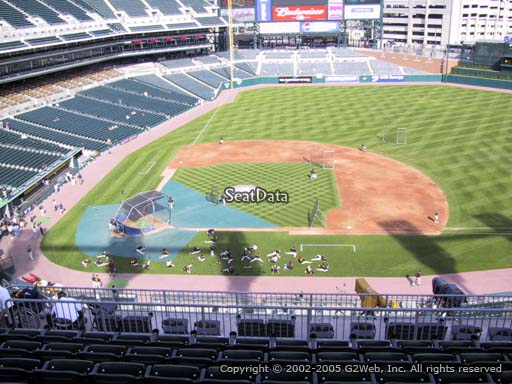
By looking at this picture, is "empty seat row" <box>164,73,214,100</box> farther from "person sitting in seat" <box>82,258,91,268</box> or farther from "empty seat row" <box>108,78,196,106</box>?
"person sitting in seat" <box>82,258,91,268</box>

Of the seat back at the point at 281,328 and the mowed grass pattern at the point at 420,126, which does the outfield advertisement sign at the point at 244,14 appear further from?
the seat back at the point at 281,328

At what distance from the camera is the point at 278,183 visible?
4434 cm

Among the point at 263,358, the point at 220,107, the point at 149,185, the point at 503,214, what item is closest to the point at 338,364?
the point at 263,358

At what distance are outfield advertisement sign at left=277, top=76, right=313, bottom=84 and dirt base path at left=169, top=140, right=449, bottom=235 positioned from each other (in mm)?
39778

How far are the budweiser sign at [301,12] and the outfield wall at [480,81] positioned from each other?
87.3ft

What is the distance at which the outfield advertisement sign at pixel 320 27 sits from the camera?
97062 mm

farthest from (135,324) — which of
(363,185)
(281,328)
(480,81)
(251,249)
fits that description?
(480,81)

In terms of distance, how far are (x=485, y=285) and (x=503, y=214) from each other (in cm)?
1078

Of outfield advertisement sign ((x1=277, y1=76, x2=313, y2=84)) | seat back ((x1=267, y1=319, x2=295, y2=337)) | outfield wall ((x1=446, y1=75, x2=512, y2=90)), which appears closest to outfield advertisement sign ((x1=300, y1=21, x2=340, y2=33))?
outfield advertisement sign ((x1=277, y1=76, x2=313, y2=84))

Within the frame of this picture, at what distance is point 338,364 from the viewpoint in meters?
10.1

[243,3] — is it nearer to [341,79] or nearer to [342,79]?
[341,79]

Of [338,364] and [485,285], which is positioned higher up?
[338,364]

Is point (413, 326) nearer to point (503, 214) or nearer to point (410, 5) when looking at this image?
point (503, 214)

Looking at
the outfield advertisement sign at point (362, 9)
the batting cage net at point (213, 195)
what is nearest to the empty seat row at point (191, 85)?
the outfield advertisement sign at point (362, 9)
